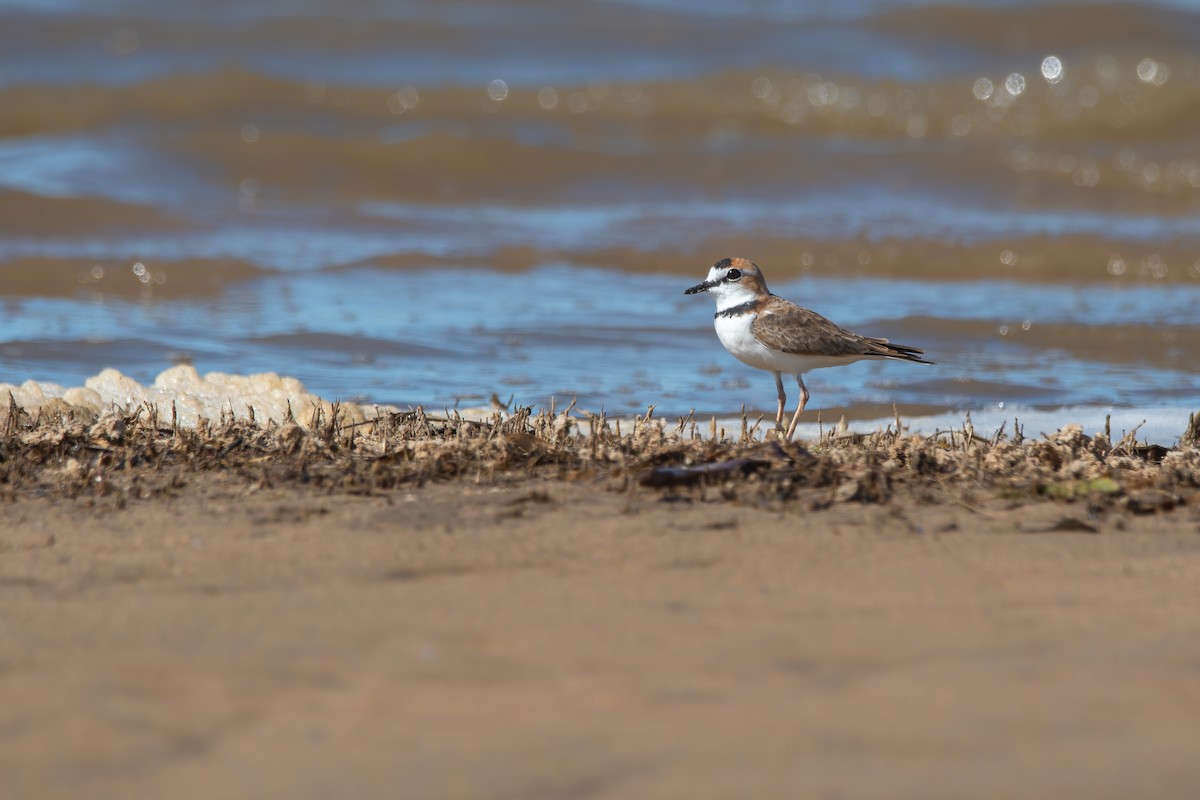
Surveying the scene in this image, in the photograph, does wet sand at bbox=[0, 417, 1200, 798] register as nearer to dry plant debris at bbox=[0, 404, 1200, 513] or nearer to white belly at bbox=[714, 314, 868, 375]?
dry plant debris at bbox=[0, 404, 1200, 513]

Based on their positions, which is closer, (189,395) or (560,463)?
(560,463)

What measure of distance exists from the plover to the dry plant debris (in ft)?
3.70

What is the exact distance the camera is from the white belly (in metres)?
5.71

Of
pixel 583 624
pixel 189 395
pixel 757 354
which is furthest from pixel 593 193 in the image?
pixel 583 624

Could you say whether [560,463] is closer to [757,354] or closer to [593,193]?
[757,354]

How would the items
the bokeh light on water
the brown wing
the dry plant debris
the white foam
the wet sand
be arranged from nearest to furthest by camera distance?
the wet sand
the dry plant debris
the white foam
the brown wing
the bokeh light on water

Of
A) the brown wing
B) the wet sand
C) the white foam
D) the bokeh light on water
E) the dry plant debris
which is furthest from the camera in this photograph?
the bokeh light on water

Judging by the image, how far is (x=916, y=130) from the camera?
19078 mm

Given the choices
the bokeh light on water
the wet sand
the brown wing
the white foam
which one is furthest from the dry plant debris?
the bokeh light on water

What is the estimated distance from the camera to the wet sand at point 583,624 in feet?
7.77

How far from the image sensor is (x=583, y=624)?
292 centimetres

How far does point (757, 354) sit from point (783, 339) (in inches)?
5.7

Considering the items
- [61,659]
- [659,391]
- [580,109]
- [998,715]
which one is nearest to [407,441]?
[61,659]

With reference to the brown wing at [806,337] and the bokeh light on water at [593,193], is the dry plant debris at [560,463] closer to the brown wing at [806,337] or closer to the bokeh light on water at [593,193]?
the brown wing at [806,337]
